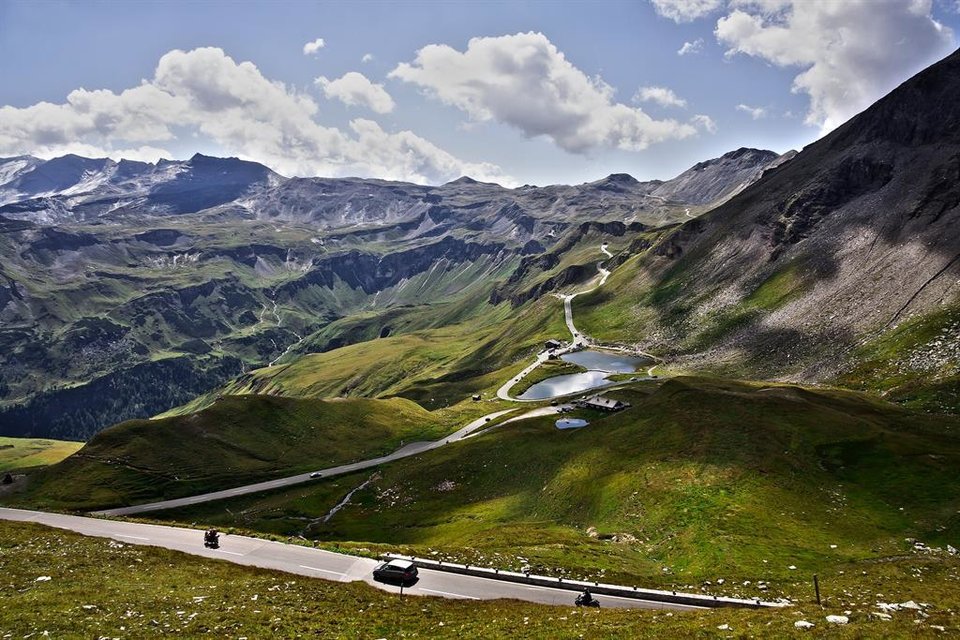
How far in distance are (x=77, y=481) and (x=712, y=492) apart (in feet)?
383

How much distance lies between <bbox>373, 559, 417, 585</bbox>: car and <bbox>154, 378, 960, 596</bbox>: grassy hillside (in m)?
A: 6.62

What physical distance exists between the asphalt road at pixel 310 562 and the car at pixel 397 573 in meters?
0.53

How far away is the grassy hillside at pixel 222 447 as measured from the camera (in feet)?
343

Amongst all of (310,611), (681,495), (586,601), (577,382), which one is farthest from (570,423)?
(310,611)

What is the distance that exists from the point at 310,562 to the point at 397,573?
32.8 ft

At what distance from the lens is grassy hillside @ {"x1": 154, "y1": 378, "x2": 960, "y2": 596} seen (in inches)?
1829

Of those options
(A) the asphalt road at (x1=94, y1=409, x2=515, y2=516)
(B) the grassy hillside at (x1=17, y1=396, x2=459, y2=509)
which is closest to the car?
(A) the asphalt road at (x1=94, y1=409, x2=515, y2=516)

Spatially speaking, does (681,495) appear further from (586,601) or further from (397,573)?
(397,573)

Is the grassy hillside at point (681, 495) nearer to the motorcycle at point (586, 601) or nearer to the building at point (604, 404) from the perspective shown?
the motorcycle at point (586, 601)

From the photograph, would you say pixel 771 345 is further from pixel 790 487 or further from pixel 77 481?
pixel 77 481

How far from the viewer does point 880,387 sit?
118 meters

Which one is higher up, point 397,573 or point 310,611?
point 310,611

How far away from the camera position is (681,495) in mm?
58125

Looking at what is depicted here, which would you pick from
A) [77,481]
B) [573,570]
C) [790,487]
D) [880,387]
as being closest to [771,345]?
[880,387]
